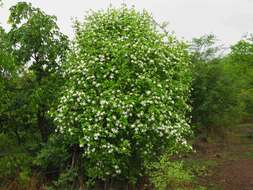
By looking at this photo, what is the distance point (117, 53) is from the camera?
27.0 ft

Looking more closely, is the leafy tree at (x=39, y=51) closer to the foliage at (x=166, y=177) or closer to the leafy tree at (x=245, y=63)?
the foliage at (x=166, y=177)

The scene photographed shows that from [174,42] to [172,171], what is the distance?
2.60 m

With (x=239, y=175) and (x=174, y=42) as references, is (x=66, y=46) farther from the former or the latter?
(x=239, y=175)

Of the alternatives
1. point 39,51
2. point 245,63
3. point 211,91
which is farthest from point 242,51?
point 39,51

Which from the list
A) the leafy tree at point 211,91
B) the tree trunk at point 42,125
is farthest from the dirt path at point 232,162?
the tree trunk at point 42,125

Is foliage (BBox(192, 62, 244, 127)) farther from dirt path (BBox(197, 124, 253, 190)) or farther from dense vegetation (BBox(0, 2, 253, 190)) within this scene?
dense vegetation (BBox(0, 2, 253, 190))

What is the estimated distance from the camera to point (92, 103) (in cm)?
802

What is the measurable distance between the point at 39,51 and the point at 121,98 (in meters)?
2.35

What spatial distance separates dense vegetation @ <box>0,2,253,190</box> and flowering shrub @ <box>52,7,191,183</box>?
0.02 m

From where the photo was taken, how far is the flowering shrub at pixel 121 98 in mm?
7902

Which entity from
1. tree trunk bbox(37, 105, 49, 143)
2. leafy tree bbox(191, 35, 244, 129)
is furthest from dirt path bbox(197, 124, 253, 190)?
tree trunk bbox(37, 105, 49, 143)

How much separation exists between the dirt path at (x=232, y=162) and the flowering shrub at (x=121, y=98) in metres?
1.93

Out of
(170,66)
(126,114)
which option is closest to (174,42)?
(170,66)

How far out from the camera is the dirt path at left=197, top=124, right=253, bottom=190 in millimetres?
10195
